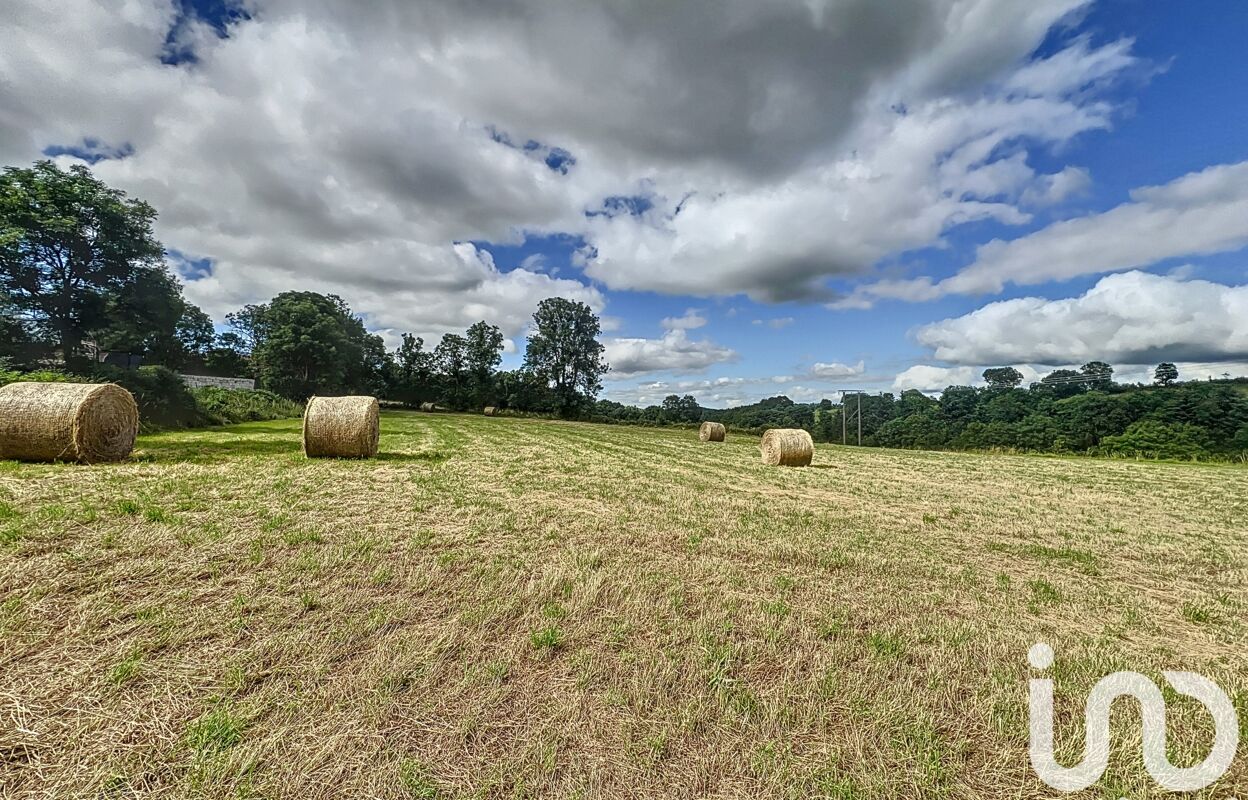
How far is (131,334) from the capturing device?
20.6 m

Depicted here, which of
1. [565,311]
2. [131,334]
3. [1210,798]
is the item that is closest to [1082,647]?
[1210,798]

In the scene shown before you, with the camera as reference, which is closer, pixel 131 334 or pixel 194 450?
pixel 194 450

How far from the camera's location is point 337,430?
11367 millimetres

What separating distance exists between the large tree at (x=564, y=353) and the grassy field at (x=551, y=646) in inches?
2118

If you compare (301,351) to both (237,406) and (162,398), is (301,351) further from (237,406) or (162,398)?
(162,398)

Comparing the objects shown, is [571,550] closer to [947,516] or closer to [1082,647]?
[1082,647]

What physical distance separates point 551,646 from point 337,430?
10.3 meters

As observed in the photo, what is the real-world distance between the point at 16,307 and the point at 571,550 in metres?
27.2

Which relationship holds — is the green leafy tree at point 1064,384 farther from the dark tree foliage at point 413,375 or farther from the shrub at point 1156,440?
the dark tree foliage at point 413,375

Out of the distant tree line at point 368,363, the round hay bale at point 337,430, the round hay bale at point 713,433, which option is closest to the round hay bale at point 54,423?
the round hay bale at point 337,430

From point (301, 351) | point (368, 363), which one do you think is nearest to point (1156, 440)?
point (301, 351)

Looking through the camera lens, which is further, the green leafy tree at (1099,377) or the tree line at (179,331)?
the green leafy tree at (1099,377)

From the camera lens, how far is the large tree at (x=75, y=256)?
61.3 feet

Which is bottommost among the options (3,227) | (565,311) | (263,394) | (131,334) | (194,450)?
(194,450)
